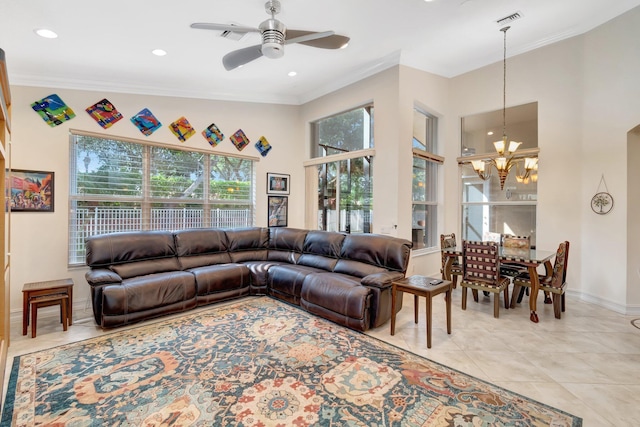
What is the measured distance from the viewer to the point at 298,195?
19.6ft

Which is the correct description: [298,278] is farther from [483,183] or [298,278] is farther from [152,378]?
[483,183]

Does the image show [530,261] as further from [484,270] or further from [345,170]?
[345,170]

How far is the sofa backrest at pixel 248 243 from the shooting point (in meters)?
4.73

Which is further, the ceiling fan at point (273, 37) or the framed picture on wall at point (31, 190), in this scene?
the framed picture on wall at point (31, 190)

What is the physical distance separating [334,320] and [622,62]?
483cm

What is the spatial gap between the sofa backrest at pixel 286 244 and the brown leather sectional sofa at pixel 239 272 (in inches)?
0.7

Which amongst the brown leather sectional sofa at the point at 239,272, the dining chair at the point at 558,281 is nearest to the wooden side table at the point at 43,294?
the brown leather sectional sofa at the point at 239,272

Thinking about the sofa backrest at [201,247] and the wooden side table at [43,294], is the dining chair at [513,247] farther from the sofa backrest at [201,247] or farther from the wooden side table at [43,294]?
the wooden side table at [43,294]

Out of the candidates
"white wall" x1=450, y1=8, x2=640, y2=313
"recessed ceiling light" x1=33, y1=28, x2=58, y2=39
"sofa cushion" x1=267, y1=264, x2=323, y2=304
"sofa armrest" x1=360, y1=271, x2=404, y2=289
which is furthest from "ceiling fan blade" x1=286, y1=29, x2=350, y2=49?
"white wall" x1=450, y1=8, x2=640, y2=313

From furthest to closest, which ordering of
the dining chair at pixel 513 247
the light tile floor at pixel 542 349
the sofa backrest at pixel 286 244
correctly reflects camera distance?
1. the sofa backrest at pixel 286 244
2. the dining chair at pixel 513 247
3. the light tile floor at pixel 542 349

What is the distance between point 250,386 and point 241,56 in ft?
9.70

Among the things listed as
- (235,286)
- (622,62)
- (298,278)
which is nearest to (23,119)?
(235,286)

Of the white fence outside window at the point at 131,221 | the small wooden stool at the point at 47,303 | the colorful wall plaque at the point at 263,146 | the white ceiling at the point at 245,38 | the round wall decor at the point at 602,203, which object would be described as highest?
the white ceiling at the point at 245,38

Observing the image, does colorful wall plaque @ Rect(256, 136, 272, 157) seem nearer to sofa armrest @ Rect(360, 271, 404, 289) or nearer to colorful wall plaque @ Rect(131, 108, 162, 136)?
colorful wall plaque @ Rect(131, 108, 162, 136)
